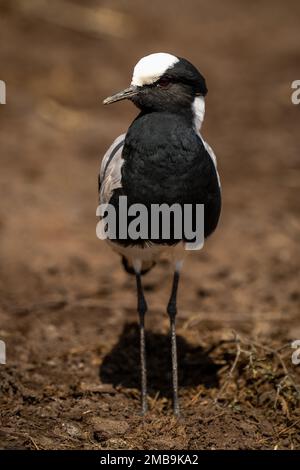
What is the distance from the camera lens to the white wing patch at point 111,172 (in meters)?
5.21

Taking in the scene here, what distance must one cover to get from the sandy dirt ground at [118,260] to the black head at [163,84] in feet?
5.83

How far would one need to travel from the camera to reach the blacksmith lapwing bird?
5012 mm

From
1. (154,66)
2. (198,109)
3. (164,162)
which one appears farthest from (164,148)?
(154,66)

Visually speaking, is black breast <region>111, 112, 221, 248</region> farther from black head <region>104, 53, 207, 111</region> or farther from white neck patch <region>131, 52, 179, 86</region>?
white neck patch <region>131, 52, 179, 86</region>

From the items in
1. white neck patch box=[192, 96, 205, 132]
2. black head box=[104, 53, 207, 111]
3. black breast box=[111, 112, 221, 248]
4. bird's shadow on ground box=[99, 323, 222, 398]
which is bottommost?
bird's shadow on ground box=[99, 323, 222, 398]

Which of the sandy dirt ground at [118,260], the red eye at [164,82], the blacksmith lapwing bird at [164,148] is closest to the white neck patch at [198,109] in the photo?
the blacksmith lapwing bird at [164,148]

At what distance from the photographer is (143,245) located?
5.24 m

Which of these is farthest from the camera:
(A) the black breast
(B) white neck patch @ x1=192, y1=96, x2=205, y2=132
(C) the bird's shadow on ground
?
(C) the bird's shadow on ground

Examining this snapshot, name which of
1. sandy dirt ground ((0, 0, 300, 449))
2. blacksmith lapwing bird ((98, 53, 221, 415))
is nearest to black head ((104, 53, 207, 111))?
blacksmith lapwing bird ((98, 53, 221, 415))

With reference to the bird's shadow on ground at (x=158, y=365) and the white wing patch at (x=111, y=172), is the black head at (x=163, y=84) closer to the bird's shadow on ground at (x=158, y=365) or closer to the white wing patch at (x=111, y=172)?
the white wing patch at (x=111, y=172)

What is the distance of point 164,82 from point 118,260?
3518 mm

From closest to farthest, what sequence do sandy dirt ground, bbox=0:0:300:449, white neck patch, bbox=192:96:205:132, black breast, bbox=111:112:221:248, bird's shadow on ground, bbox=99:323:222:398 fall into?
black breast, bbox=111:112:221:248, white neck patch, bbox=192:96:205:132, sandy dirt ground, bbox=0:0:300:449, bird's shadow on ground, bbox=99:323:222:398

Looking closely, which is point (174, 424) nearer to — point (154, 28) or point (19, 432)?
point (19, 432)

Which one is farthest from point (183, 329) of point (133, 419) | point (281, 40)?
point (281, 40)
